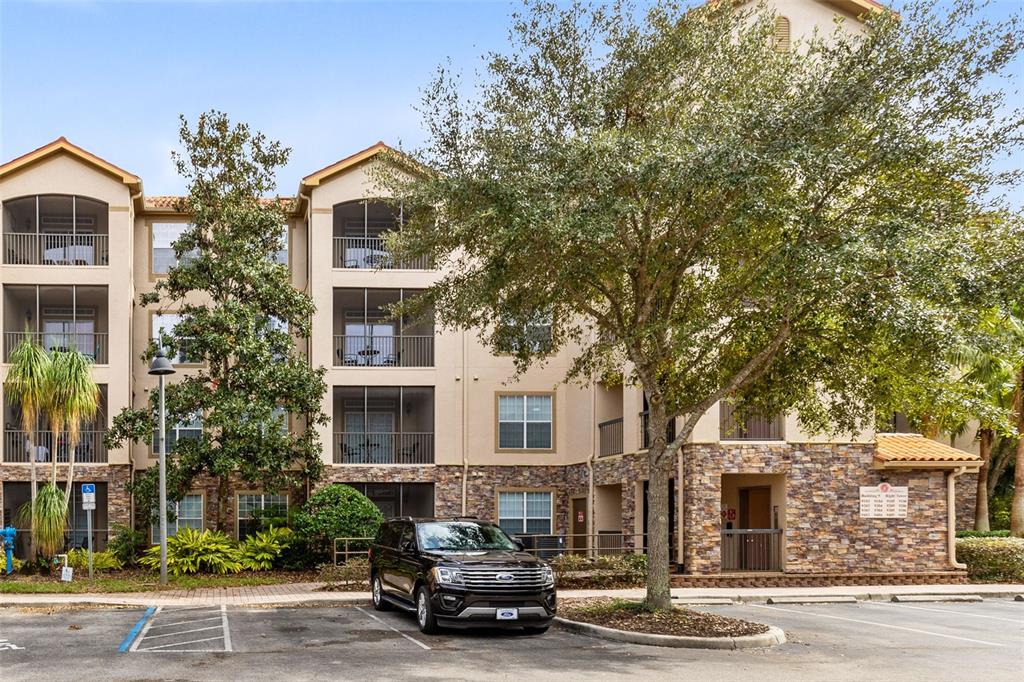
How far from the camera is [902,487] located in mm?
27016

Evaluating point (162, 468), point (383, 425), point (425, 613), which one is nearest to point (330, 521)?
point (162, 468)

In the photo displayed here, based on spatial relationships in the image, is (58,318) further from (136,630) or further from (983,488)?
(983,488)

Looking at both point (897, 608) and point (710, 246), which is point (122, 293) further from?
point (897, 608)

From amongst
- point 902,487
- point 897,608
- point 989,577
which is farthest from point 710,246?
point 989,577

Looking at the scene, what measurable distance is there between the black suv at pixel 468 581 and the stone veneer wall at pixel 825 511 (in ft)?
27.2

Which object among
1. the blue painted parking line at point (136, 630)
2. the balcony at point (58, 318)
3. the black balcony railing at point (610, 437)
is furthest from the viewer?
the balcony at point (58, 318)

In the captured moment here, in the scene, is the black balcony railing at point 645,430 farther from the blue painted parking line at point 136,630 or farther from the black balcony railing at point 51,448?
the black balcony railing at point 51,448

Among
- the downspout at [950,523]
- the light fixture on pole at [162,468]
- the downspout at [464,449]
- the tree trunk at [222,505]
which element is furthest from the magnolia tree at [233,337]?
the downspout at [950,523]

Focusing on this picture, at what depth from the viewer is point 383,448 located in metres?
34.0

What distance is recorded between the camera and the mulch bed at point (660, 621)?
54.9 ft

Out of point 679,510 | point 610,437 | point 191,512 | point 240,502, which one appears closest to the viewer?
point 679,510

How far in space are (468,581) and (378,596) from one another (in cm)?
421

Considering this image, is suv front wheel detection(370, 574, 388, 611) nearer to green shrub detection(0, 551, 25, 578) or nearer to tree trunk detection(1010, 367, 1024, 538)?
green shrub detection(0, 551, 25, 578)

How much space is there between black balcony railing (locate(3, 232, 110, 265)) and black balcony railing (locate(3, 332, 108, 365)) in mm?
2131
